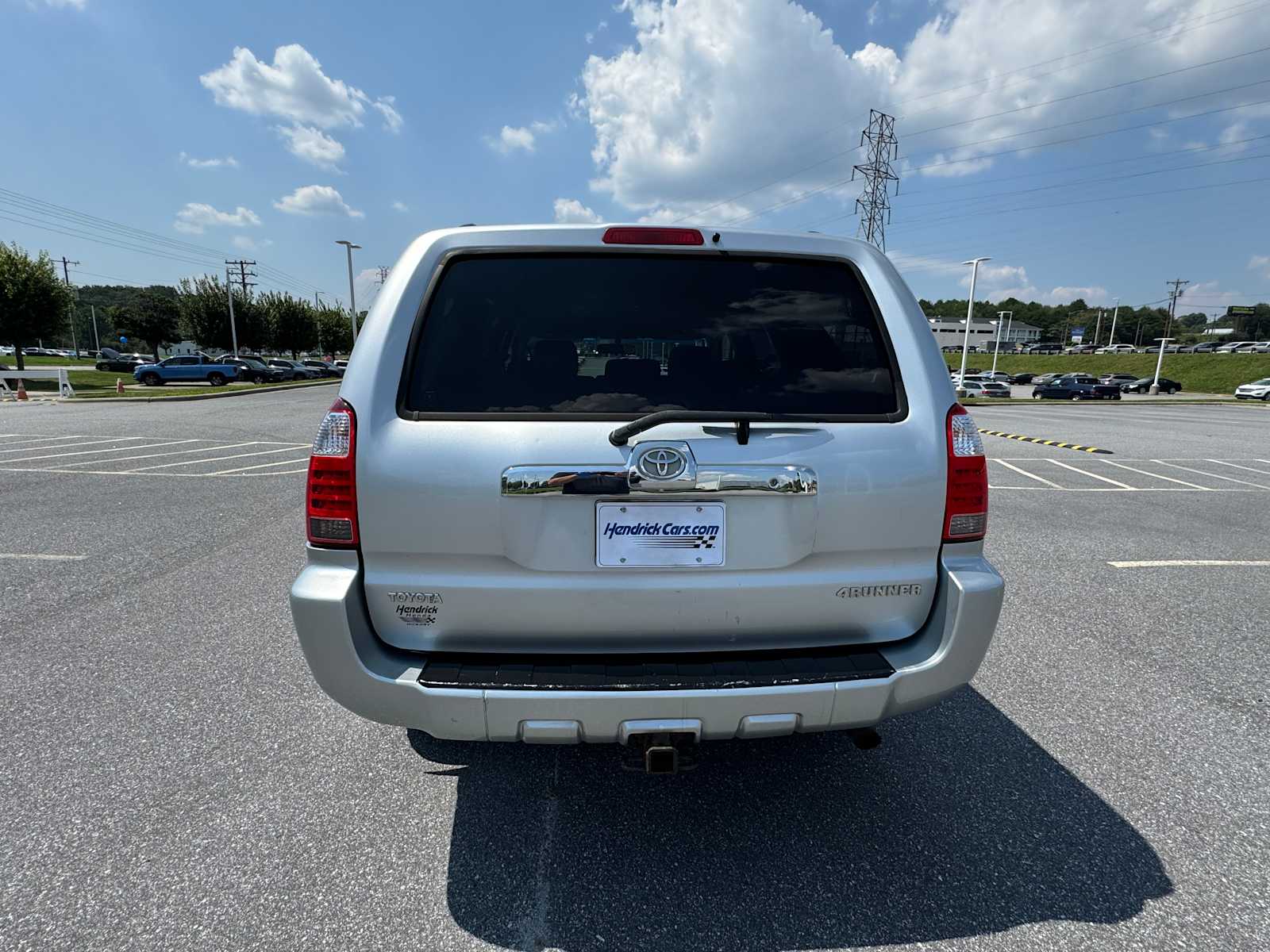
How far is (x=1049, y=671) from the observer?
3426 millimetres

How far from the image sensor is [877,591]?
2.00m

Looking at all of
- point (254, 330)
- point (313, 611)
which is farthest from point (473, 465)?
point (254, 330)

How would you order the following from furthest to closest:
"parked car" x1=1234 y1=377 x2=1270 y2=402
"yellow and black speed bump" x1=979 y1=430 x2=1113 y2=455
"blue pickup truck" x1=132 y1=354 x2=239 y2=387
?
"parked car" x1=1234 y1=377 x2=1270 y2=402, "blue pickup truck" x1=132 y1=354 x2=239 y2=387, "yellow and black speed bump" x1=979 y1=430 x2=1113 y2=455

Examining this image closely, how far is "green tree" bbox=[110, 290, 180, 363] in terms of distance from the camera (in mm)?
69938

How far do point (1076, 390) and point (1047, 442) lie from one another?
128 feet

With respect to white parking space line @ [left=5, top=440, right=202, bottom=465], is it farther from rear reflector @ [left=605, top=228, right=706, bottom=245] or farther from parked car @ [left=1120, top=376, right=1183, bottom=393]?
parked car @ [left=1120, top=376, right=1183, bottom=393]

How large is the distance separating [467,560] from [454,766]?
117 cm

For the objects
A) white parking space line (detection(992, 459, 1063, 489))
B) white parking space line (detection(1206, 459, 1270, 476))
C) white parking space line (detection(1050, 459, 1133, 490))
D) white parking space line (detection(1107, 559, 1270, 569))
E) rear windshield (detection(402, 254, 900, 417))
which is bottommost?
white parking space line (detection(1107, 559, 1270, 569))

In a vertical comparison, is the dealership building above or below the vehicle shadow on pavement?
above

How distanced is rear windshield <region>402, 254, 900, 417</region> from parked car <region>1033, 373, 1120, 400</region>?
50170 millimetres

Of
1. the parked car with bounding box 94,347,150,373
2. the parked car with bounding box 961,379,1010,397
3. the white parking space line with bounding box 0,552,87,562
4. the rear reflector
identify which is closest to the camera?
the rear reflector

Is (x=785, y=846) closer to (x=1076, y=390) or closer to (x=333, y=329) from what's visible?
(x=1076, y=390)

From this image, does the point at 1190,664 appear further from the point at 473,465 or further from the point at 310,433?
the point at 310,433

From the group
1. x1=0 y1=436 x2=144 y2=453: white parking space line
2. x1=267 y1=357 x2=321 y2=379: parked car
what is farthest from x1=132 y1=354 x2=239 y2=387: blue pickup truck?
x1=0 y1=436 x2=144 y2=453: white parking space line
